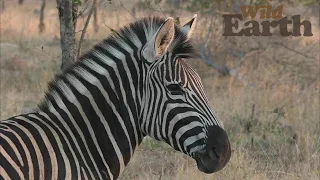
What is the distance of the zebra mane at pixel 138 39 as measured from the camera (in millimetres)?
3242

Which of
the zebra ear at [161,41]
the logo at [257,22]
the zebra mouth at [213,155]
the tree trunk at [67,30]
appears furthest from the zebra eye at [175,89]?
the logo at [257,22]

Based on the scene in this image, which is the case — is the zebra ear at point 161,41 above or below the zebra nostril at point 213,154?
above

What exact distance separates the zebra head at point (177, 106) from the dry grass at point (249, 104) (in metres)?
2.04

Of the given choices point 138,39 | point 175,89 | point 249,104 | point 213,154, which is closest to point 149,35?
point 138,39

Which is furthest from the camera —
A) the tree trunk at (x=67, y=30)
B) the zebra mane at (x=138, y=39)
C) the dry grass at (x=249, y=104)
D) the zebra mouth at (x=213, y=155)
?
the dry grass at (x=249, y=104)

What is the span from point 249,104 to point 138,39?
512cm

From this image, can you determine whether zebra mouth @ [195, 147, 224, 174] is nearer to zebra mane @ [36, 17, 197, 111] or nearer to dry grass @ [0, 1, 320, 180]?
zebra mane @ [36, 17, 197, 111]

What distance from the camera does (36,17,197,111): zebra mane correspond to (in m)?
3.24

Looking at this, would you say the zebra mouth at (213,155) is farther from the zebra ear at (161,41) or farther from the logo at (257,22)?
the logo at (257,22)

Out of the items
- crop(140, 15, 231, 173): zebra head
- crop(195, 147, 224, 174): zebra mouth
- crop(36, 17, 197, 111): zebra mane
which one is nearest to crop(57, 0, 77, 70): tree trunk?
crop(36, 17, 197, 111): zebra mane

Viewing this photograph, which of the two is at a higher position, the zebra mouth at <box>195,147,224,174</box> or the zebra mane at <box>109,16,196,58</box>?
the zebra mane at <box>109,16,196,58</box>

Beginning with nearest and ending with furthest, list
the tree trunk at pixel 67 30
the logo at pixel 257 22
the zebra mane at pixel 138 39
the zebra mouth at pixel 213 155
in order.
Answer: the zebra mouth at pixel 213 155, the zebra mane at pixel 138 39, the tree trunk at pixel 67 30, the logo at pixel 257 22

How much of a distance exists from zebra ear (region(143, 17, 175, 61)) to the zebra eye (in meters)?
0.19

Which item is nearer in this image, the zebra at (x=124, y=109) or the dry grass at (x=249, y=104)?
the zebra at (x=124, y=109)
